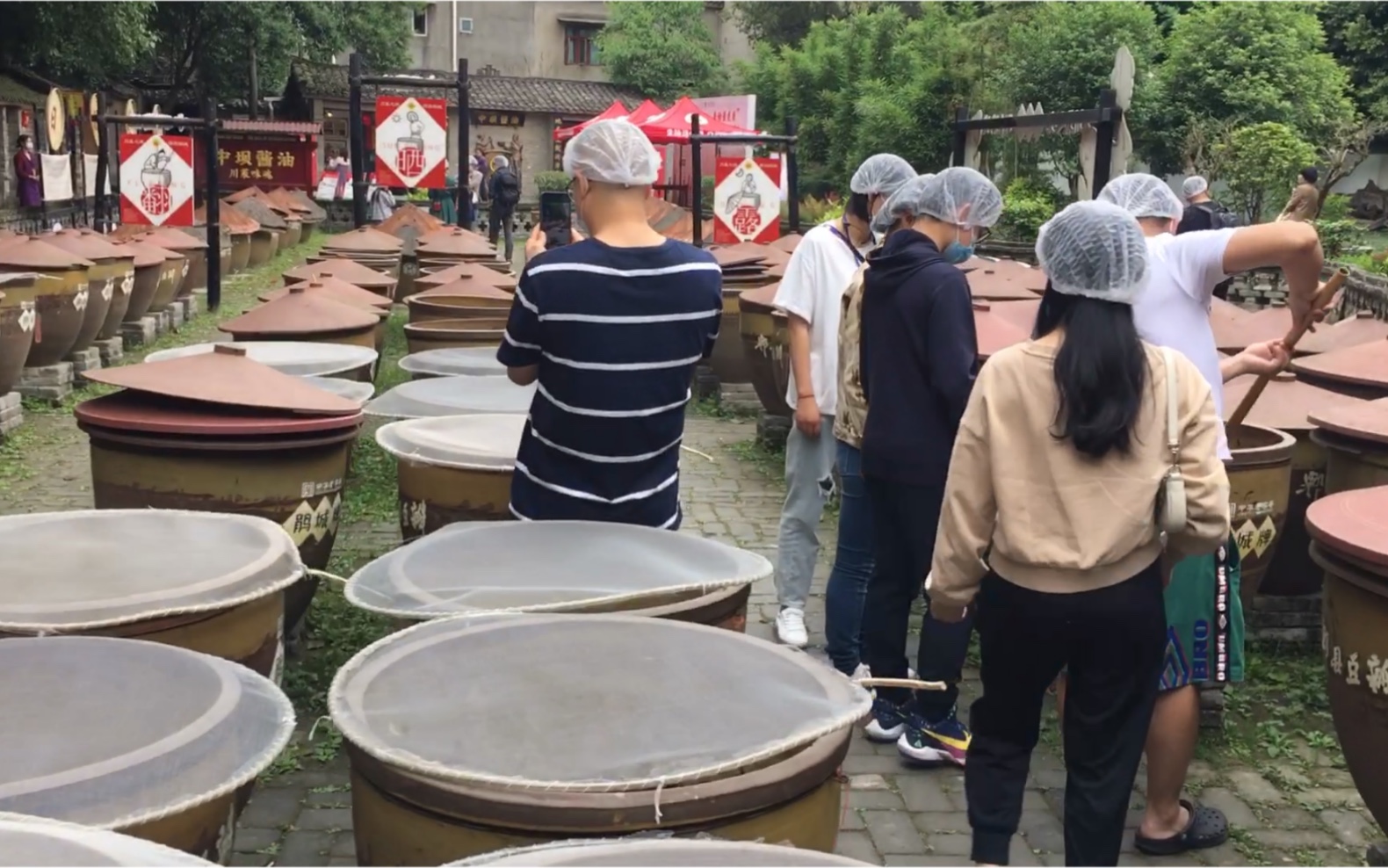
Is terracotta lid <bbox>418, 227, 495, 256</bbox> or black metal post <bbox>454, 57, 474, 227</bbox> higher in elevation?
black metal post <bbox>454, 57, 474, 227</bbox>

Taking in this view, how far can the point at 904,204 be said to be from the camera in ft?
12.7

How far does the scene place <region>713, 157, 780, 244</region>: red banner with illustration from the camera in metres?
12.5

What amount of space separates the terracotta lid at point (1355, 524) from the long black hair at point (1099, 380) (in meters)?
0.72

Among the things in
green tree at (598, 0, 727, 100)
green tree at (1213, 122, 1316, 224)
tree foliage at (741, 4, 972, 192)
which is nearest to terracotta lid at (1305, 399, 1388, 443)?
green tree at (1213, 122, 1316, 224)

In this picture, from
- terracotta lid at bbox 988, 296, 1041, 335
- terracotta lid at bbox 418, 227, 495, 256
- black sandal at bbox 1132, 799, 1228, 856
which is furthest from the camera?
terracotta lid at bbox 418, 227, 495, 256

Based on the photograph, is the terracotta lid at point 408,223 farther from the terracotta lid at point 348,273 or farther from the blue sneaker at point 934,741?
the blue sneaker at point 934,741

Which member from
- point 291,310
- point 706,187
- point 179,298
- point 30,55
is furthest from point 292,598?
point 706,187

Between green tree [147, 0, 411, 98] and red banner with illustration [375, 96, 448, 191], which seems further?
green tree [147, 0, 411, 98]

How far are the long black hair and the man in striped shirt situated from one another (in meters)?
0.87

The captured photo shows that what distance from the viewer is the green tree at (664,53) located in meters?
38.5

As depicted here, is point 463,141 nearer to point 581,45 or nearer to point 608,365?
point 608,365

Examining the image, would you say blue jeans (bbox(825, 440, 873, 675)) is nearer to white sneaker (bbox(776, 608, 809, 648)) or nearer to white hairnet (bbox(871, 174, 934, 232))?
white sneaker (bbox(776, 608, 809, 648))

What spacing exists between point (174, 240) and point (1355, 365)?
11638mm

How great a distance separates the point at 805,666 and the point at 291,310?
4.97 metres
